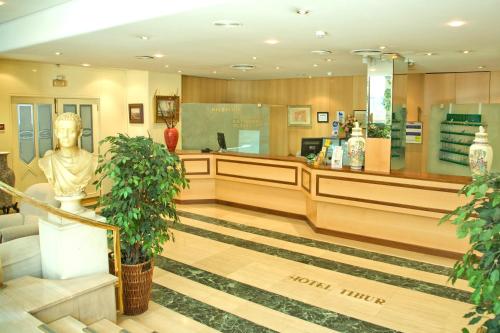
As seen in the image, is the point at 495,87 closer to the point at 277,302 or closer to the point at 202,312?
the point at 277,302

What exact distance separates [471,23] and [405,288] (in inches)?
108

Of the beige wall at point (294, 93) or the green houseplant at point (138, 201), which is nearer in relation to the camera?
the green houseplant at point (138, 201)

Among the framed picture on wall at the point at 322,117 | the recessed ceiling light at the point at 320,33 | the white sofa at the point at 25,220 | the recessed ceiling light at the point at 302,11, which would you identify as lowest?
the white sofa at the point at 25,220

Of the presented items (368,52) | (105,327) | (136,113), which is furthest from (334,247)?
(136,113)

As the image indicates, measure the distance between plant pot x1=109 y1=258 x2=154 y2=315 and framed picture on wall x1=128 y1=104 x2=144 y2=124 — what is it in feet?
19.1

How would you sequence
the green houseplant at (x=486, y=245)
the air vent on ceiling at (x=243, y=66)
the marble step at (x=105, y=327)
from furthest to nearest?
the air vent on ceiling at (x=243, y=66) < the marble step at (x=105, y=327) < the green houseplant at (x=486, y=245)

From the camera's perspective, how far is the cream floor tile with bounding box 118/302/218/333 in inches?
143

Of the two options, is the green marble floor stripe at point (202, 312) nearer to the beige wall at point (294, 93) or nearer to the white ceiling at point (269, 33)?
the white ceiling at point (269, 33)

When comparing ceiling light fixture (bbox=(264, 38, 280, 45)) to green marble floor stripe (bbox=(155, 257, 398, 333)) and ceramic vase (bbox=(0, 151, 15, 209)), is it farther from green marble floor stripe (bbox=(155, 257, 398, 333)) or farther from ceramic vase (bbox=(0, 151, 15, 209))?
ceramic vase (bbox=(0, 151, 15, 209))

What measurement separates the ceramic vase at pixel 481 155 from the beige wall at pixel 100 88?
5.27m

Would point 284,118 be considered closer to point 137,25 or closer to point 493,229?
point 137,25

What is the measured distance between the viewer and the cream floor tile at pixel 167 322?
3631 mm

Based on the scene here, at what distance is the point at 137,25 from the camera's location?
14.3ft

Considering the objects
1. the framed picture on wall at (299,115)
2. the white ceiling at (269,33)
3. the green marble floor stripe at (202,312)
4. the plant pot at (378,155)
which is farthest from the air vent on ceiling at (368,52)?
the framed picture on wall at (299,115)
